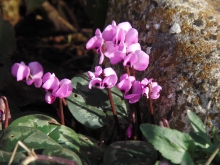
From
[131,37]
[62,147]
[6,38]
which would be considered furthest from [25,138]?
[6,38]

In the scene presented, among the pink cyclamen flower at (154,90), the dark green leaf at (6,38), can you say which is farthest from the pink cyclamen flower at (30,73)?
the dark green leaf at (6,38)

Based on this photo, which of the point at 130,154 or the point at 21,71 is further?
the point at 21,71

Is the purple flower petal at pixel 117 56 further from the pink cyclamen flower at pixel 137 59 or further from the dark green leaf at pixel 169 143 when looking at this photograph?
the dark green leaf at pixel 169 143

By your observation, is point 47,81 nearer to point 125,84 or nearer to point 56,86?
point 56,86

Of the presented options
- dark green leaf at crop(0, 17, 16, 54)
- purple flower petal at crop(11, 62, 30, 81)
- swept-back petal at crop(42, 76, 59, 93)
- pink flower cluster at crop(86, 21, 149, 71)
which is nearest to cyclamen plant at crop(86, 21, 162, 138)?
pink flower cluster at crop(86, 21, 149, 71)

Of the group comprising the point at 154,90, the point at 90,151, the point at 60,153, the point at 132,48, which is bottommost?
the point at 90,151

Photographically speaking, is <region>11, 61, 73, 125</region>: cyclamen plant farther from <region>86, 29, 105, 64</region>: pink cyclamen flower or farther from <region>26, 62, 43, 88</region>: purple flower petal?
<region>86, 29, 105, 64</region>: pink cyclamen flower
